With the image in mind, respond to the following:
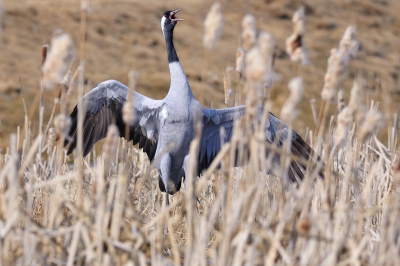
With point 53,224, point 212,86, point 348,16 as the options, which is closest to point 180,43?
point 212,86

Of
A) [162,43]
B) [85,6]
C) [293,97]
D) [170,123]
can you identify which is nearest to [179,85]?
[170,123]

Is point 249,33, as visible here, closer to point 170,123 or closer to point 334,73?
point 334,73

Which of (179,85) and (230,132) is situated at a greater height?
(179,85)

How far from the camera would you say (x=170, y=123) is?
4.10 metres

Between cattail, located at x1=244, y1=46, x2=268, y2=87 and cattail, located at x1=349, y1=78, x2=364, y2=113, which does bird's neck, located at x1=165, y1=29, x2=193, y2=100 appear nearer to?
cattail, located at x1=349, y1=78, x2=364, y2=113

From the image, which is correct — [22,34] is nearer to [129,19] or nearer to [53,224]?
[129,19]

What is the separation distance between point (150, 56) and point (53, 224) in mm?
15023

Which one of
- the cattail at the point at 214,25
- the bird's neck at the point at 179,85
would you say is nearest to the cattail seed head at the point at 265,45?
the cattail at the point at 214,25

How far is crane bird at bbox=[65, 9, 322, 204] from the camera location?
404 centimetres

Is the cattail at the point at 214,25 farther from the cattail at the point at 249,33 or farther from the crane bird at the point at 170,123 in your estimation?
the crane bird at the point at 170,123

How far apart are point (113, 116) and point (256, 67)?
9.14 ft

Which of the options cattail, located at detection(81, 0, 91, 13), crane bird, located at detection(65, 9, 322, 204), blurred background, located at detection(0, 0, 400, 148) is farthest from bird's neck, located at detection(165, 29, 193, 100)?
blurred background, located at detection(0, 0, 400, 148)

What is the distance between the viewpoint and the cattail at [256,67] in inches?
65.2

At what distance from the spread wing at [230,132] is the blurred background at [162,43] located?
7.30 metres
